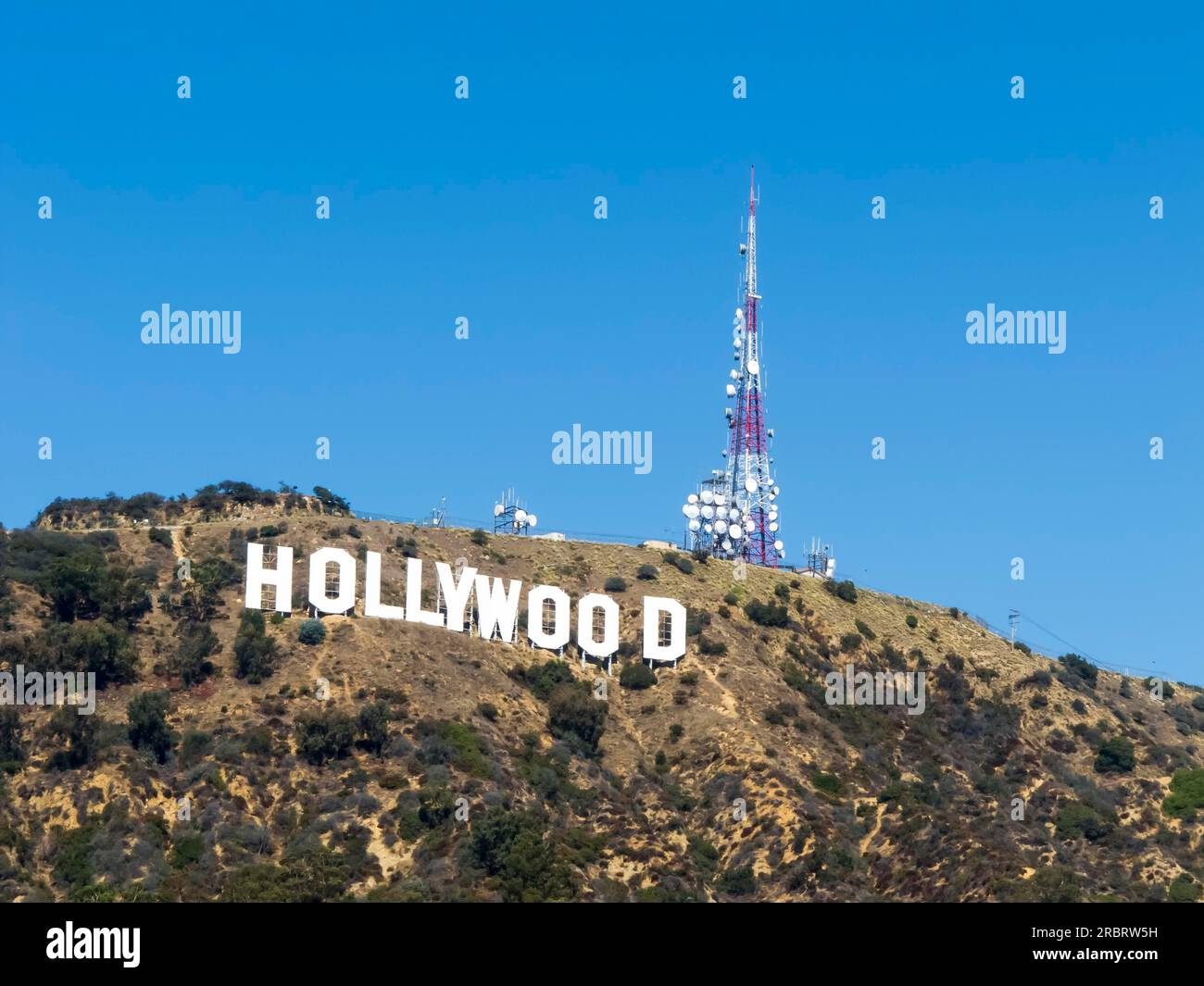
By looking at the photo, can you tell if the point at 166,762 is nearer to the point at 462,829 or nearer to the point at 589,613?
the point at 462,829

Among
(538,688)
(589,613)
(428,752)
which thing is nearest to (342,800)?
(428,752)

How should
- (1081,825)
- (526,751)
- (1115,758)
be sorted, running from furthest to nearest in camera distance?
(1115,758) → (1081,825) → (526,751)

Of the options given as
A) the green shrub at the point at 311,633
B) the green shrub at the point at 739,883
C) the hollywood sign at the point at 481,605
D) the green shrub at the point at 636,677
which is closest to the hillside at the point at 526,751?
the green shrub at the point at 739,883

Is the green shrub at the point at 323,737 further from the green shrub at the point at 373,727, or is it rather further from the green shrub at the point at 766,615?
the green shrub at the point at 766,615

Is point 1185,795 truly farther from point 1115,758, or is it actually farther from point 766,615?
point 766,615

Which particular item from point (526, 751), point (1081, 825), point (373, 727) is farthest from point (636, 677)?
point (1081, 825)
